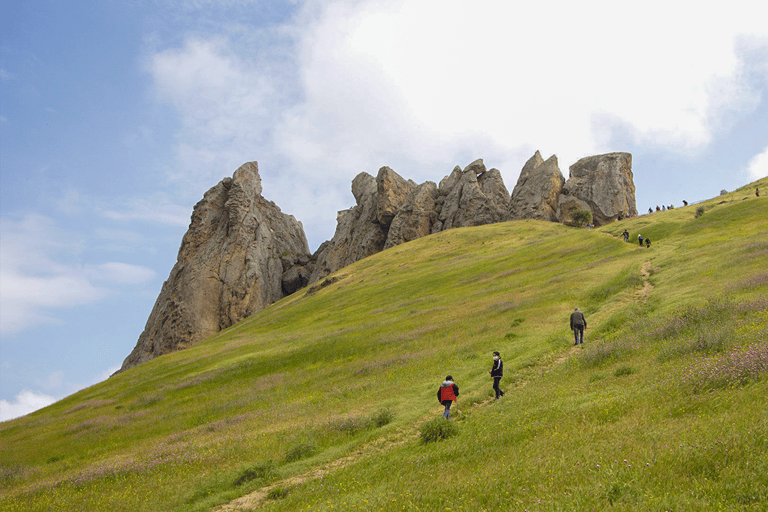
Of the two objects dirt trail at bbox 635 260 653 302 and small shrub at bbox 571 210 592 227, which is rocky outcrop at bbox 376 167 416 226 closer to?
small shrub at bbox 571 210 592 227

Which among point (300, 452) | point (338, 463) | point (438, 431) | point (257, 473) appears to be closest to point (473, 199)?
point (300, 452)

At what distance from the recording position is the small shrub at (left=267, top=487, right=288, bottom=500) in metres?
13.7

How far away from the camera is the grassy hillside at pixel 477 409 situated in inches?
372

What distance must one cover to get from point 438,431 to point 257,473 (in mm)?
7369

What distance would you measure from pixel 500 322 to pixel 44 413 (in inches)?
1963

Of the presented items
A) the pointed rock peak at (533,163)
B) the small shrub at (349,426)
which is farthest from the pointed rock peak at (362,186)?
the small shrub at (349,426)

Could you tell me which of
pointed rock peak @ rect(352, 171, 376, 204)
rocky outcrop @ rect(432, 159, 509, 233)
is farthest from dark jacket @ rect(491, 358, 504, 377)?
pointed rock peak @ rect(352, 171, 376, 204)

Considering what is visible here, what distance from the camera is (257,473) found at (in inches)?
634

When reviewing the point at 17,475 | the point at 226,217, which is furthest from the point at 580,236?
the point at 226,217

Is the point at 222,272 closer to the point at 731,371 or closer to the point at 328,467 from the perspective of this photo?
the point at 328,467

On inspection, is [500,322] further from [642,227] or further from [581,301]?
[642,227]

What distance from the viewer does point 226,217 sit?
123500 millimetres

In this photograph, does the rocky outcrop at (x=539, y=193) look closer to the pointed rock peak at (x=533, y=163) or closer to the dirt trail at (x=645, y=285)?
the pointed rock peak at (x=533, y=163)

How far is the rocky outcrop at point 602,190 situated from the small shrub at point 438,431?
322 ft
